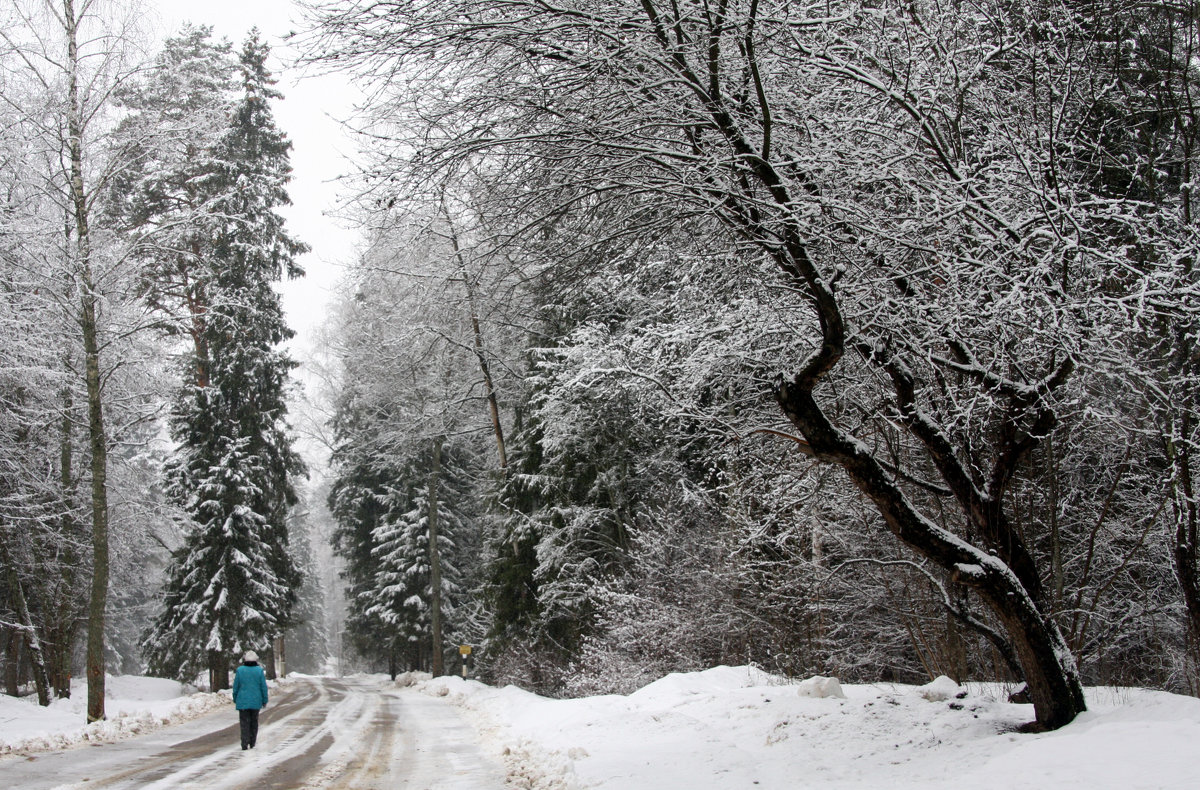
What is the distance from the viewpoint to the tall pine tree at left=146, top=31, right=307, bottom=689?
22016mm

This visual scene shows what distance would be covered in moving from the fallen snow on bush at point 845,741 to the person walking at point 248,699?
10.3ft

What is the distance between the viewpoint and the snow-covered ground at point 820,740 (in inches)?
176

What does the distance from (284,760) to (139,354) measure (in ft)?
31.9

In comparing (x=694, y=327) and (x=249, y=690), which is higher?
(x=694, y=327)

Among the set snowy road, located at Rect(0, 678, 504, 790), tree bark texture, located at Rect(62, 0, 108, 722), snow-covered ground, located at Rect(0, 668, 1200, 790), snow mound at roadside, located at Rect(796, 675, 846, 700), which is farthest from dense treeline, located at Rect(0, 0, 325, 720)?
snow mound at roadside, located at Rect(796, 675, 846, 700)

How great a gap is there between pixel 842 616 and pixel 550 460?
24.3 ft

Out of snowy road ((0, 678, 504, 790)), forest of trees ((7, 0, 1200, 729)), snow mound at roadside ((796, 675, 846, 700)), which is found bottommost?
snowy road ((0, 678, 504, 790))

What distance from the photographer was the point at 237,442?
22.8 m

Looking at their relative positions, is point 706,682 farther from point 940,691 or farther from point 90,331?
point 90,331

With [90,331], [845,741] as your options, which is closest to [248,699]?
[845,741]

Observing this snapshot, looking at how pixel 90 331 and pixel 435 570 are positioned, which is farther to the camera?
pixel 435 570

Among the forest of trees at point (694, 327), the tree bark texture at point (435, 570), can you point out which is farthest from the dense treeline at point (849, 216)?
the tree bark texture at point (435, 570)

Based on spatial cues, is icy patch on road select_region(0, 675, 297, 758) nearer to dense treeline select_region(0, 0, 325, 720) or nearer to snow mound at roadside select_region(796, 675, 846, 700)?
dense treeline select_region(0, 0, 325, 720)

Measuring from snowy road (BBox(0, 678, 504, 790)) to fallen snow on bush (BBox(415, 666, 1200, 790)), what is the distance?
30.3 inches
